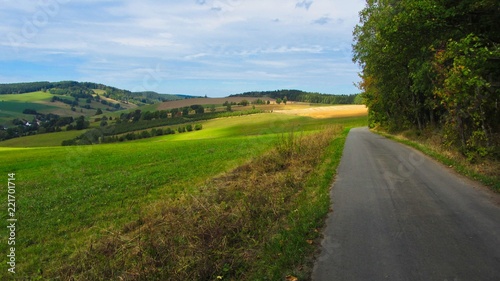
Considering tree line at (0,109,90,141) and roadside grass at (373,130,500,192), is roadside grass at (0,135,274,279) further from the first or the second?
tree line at (0,109,90,141)

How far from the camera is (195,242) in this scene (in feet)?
22.5

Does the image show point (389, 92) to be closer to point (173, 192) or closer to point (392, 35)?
point (392, 35)

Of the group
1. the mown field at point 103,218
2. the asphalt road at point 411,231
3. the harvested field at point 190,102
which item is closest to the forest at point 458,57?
the asphalt road at point 411,231

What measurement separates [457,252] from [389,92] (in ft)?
100

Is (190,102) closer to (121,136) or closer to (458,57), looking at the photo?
(121,136)

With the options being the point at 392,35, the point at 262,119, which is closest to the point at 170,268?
the point at 392,35

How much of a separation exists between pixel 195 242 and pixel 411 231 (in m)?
4.69

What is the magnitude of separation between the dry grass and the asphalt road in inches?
57.6

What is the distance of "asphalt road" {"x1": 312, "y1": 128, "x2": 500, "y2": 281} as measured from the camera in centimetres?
507

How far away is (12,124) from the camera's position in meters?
115

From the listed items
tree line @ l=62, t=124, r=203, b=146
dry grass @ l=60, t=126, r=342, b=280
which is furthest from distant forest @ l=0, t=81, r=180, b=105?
dry grass @ l=60, t=126, r=342, b=280

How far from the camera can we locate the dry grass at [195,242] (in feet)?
19.0

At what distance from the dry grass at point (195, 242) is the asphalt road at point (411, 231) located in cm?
146

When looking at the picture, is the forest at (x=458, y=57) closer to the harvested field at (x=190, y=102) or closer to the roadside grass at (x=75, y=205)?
the roadside grass at (x=75, y=205)
